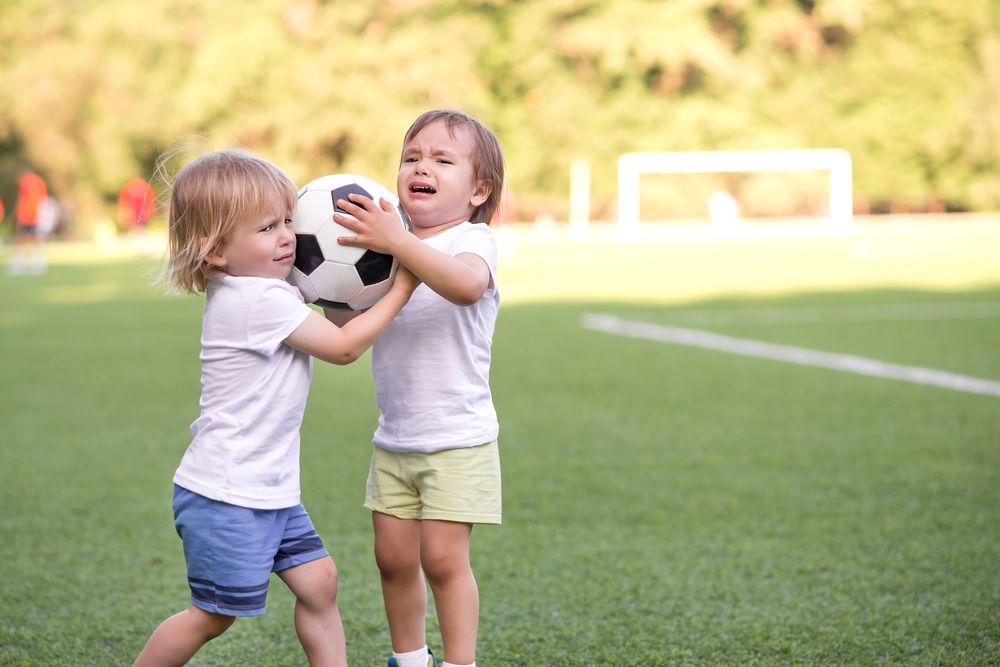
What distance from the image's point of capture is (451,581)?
2.63 m

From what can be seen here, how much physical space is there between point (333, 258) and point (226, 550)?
63 centimetres

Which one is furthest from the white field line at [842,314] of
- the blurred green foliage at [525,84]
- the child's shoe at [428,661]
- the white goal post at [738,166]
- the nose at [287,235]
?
the blurred green foliage at [525,84]

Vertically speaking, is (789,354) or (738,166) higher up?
(738,166)

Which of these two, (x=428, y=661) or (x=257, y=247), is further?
(x=428, y=661)

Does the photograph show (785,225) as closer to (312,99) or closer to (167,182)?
(312,99)

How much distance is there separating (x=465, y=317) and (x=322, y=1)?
3886 centimetres

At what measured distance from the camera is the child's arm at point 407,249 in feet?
7.84

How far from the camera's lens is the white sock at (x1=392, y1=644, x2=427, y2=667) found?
2.78 meters

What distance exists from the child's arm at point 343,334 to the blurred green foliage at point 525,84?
34.9m

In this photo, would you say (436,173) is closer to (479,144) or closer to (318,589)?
(479,144)

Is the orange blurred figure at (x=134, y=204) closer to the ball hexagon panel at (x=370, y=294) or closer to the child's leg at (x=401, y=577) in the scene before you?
the ball hexagon panel at (x=370, y=294)

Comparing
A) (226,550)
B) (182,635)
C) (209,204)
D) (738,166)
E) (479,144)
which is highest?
(738,166)

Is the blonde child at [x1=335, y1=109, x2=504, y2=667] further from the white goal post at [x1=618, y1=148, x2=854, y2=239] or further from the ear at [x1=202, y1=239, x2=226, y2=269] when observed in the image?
the white goal post at [x1=618, y1=148, x2=854, y2=239]

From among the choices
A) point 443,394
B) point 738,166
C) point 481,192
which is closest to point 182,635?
point 443,394
